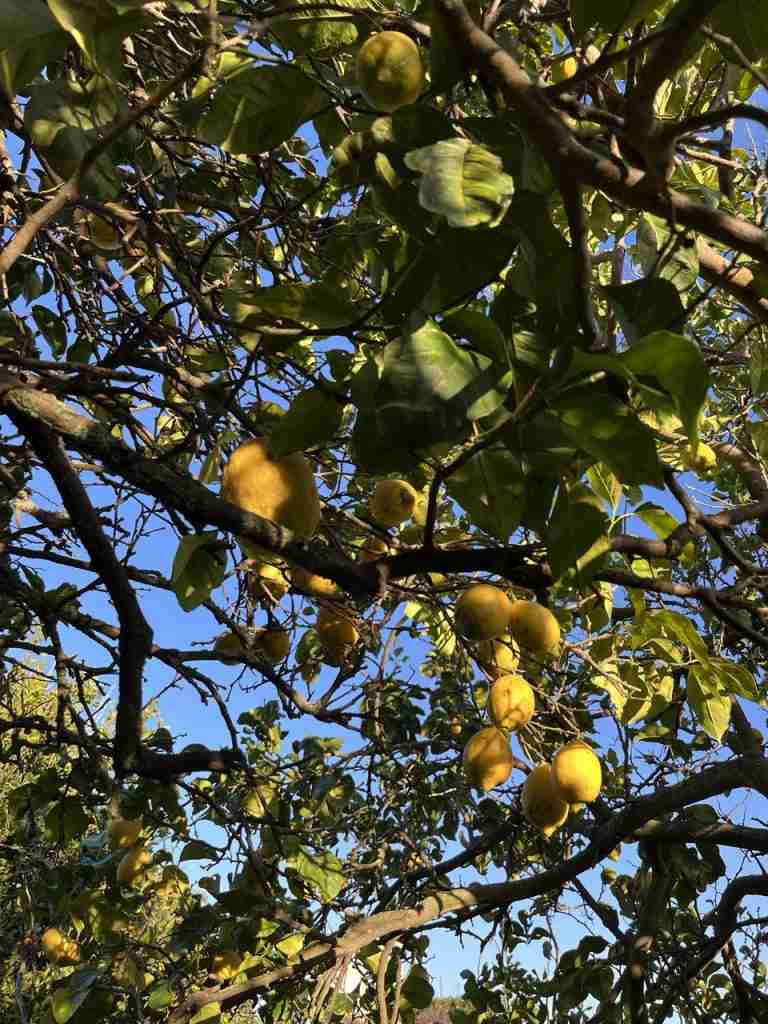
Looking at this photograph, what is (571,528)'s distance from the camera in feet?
3.42

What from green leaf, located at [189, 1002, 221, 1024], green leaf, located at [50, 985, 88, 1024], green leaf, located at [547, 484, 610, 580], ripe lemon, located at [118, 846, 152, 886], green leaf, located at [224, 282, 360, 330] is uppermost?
green leaf, located at [224, 282, 360, 330]

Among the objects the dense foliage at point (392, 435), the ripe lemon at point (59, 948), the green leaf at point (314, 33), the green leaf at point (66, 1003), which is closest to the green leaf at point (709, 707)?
the dense foliage at point (392, 435)

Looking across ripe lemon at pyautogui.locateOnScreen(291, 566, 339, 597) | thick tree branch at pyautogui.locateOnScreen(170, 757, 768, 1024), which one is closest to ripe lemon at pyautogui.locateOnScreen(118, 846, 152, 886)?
thick tree branch at pyautogui.locateOnScreen(170, 757, 768, 1024)

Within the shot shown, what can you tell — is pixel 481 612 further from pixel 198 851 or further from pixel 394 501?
pixel 198 851

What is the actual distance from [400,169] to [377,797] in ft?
9.04

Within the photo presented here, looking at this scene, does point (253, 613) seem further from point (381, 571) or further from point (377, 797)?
point (381, 571)

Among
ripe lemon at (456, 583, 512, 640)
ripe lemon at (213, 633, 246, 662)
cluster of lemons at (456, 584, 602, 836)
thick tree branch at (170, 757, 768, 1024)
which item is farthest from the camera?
thick tree branch at (170, 757, 768, 1024)

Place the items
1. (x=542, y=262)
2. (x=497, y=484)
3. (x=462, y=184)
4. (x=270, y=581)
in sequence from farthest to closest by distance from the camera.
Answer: (x=270, y=581) → (x=497, y=484) → (x=542, y=262) → (x=462, y=184)

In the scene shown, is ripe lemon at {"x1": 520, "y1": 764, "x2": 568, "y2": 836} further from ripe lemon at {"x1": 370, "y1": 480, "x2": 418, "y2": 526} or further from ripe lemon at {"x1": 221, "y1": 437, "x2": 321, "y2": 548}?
ripe lemon at {"x1": 221, "y1": 437, "x2": 321, "y2": 548}

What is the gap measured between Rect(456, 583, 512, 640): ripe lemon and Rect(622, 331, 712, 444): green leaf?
0.99 metres

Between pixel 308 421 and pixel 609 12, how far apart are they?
582 mm

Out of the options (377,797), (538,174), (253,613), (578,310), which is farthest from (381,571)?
(377,797)

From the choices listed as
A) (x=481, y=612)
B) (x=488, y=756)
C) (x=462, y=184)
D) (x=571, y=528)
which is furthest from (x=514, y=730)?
(x=462, y=184)

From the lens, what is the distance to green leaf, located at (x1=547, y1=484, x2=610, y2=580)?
1.04 m
